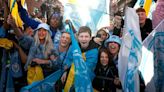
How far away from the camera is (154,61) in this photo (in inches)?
241

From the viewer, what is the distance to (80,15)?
8.55m

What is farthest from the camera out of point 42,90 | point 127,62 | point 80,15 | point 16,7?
point 80,15

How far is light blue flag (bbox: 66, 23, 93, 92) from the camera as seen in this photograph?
5887 millimetres

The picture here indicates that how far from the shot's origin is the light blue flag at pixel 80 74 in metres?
5.89

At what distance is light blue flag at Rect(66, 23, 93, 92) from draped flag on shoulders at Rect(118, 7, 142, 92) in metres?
0.49

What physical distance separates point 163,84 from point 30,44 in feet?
7.20

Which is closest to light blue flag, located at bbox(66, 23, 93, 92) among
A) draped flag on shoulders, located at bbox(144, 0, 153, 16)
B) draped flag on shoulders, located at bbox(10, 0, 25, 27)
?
draped flag on shoulders, located at bbox(10, 0, 25, 27)

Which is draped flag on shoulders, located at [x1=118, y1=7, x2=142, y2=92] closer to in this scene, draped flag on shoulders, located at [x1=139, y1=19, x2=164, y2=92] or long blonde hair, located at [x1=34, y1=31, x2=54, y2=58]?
draped flag on shoulders, located at [x1=139, y1=19, x2=164, y2=92]

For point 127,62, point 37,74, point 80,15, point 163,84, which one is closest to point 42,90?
point 37,74

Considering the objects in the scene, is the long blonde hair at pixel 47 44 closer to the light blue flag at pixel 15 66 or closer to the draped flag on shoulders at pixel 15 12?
the light blue flag at pixel 15 66

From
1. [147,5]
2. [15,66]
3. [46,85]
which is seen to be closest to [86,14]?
[147,5]

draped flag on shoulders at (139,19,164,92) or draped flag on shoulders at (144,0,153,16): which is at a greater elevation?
draped flag on shoulders at (144,0,153,16)

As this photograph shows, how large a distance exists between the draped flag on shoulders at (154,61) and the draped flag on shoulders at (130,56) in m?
0.20

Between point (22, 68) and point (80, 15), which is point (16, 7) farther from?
point (80, 15)
